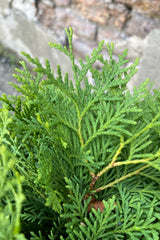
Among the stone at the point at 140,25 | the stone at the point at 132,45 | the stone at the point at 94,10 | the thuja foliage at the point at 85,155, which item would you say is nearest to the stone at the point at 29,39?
the stone at the point at 94,10

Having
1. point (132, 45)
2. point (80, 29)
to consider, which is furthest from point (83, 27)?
point (132, 45)

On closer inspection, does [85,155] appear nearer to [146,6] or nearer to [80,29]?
[146,6]

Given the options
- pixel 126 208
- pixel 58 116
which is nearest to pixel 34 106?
pixel 58 116

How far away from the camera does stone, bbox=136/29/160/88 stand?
63.0 inches

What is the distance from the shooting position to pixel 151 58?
1646mm

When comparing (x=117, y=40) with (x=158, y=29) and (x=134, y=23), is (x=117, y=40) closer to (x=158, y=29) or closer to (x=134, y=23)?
(x=134, y=23)

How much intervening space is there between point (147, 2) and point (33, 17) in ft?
2.95

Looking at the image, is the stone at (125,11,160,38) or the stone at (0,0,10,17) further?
the stone at (0,0,10,17)

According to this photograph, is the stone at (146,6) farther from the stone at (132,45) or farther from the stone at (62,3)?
the stone at (62,3)

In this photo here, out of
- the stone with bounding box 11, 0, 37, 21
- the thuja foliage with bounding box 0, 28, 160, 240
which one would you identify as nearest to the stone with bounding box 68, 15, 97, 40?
the stone with bounding box 11, 0, 37, 21

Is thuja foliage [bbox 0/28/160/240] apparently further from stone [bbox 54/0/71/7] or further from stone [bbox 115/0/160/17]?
stone [bbox 54/0/71/7]

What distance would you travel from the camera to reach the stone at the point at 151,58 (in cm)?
160

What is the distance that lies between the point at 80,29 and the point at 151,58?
1.96 ft

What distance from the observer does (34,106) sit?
2.23ft
